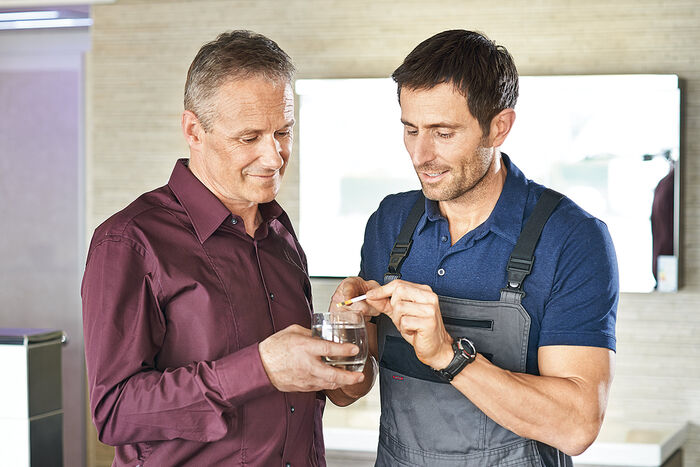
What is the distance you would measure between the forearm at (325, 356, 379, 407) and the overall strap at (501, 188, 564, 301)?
0.43 metres

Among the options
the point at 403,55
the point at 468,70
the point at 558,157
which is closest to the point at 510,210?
the point at 468,70

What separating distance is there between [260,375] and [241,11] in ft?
8.09

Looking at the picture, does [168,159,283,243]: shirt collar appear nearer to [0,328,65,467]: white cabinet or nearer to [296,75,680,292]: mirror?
[0,328,65,467]: white cabinet

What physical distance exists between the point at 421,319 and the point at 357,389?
1.54 feet

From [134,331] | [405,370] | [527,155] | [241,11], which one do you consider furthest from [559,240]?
[241,11]

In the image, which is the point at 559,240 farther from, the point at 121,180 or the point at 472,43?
the point at 121,180

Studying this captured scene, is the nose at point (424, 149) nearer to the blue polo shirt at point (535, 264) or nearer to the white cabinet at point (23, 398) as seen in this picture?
the blue polo shirt at point (535, 264)

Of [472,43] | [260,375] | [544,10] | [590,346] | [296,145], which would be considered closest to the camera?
[260,375]

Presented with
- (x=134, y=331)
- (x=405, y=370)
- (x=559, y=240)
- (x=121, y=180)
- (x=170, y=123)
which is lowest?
(x=405, y=370)

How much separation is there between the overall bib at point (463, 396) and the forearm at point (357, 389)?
8 cm

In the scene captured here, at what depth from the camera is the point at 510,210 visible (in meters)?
1.82

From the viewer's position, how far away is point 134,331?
5.09 ft

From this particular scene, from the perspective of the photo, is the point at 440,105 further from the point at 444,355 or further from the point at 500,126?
the point at 444,355

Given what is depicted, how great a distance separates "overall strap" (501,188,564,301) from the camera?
1.73 meters
